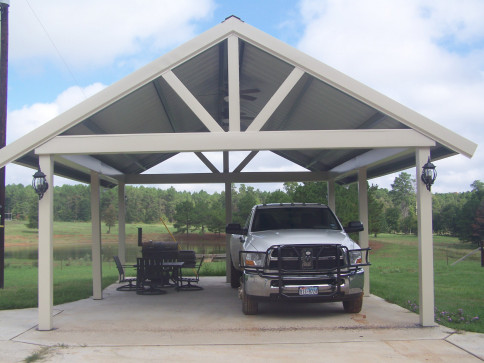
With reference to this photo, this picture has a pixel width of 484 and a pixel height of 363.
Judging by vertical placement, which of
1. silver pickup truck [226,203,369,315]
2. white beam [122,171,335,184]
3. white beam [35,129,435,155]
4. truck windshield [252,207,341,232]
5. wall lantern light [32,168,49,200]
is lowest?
silver pickup truck [226,203,369,315]

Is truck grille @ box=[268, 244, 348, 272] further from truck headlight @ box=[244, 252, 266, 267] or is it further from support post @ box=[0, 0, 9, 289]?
support post @ box=[0, 0, 9, 289]

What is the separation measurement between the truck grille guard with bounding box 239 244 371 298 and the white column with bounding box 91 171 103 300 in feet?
13.3

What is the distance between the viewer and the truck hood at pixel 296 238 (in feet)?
27.7

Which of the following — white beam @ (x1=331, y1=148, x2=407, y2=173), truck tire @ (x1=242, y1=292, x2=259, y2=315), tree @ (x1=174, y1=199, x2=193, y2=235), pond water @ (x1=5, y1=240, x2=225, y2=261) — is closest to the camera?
truck tire @ (x1=242, y1=292, x2=259, y2=315)

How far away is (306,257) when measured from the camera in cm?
819

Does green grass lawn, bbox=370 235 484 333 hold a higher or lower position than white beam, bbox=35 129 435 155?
lower

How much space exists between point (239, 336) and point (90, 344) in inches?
79.5

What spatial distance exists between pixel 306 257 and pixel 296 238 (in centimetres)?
47

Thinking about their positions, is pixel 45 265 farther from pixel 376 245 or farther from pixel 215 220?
pixel 376 245

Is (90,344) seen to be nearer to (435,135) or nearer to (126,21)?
(435,135)

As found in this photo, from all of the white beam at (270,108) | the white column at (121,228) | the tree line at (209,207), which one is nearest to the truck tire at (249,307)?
the white beam at (270,108)

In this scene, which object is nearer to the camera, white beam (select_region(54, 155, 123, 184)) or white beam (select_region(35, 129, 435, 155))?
white beam (select_region(35, 129, 435, 155))

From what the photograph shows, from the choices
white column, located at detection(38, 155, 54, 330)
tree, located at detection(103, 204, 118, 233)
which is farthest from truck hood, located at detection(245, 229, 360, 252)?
tree, located at detection(103, 204, 118, 233)

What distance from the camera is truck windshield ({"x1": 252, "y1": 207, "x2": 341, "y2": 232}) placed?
32.7 ft
